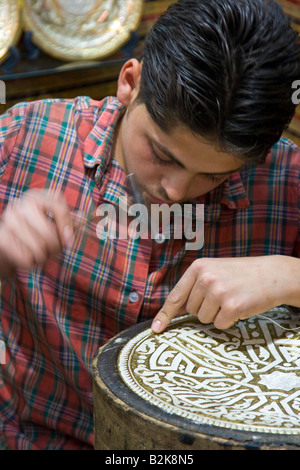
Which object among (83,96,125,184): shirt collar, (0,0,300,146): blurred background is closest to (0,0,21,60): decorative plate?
(0,0,300,146): blurred background

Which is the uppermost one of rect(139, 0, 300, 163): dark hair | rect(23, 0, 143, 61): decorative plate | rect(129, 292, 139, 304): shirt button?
rect(139, 0, 300, 163): dark hair

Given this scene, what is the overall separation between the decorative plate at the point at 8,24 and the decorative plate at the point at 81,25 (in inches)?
2.4

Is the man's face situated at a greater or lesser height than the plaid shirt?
greater

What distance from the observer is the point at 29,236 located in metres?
1.07

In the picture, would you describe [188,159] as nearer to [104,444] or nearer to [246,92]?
[246,92]

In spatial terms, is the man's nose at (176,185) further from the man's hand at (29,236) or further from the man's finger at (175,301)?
the man's hand at (29,236)

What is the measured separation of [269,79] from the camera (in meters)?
1.21

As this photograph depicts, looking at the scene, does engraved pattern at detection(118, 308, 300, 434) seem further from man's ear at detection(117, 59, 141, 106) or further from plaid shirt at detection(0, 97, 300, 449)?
man's ear at detection(117, 59, 141, 106)

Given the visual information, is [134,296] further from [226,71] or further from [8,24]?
[8,24]

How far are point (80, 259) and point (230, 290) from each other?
441 millimetres

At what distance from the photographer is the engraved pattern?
3.47ft

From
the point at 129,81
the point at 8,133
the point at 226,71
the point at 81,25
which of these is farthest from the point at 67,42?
the point at 226,71

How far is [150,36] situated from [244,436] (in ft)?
2.58

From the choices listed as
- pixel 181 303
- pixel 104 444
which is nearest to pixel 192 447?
pixel 104 444
